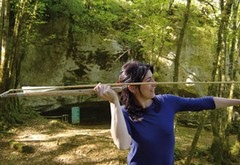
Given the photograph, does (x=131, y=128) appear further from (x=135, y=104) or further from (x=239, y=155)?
(x=239, y=155)

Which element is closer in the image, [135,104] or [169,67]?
[135,104]

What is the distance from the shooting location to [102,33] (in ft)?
54.2

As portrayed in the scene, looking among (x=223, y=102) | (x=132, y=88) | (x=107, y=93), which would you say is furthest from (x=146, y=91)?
(x=223, y=102)

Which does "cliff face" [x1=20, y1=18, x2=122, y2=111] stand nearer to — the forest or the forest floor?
the forest

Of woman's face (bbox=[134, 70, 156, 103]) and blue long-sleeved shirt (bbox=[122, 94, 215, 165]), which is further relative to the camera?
woman's face (bbox=[134, 70, 156, 103])

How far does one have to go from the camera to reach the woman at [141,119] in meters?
1.65

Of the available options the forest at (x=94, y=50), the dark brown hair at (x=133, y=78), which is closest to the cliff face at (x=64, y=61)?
the forest at (x=94, y=50)

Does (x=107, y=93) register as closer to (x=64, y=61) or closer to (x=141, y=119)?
(x=141, y=119)

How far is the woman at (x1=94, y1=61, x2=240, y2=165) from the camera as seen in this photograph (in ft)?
5.42

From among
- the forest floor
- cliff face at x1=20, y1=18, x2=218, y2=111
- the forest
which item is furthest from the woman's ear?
cliff face at x1=20, y1=18, x2=218, y2=111

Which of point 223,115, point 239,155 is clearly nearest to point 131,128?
point 223,115

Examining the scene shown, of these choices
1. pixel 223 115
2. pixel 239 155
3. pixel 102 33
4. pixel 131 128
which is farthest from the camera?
pixel 102 33

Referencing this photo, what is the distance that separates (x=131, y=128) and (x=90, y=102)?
16.0m

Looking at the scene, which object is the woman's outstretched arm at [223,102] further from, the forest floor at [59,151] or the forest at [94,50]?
the forest at [94,50]
